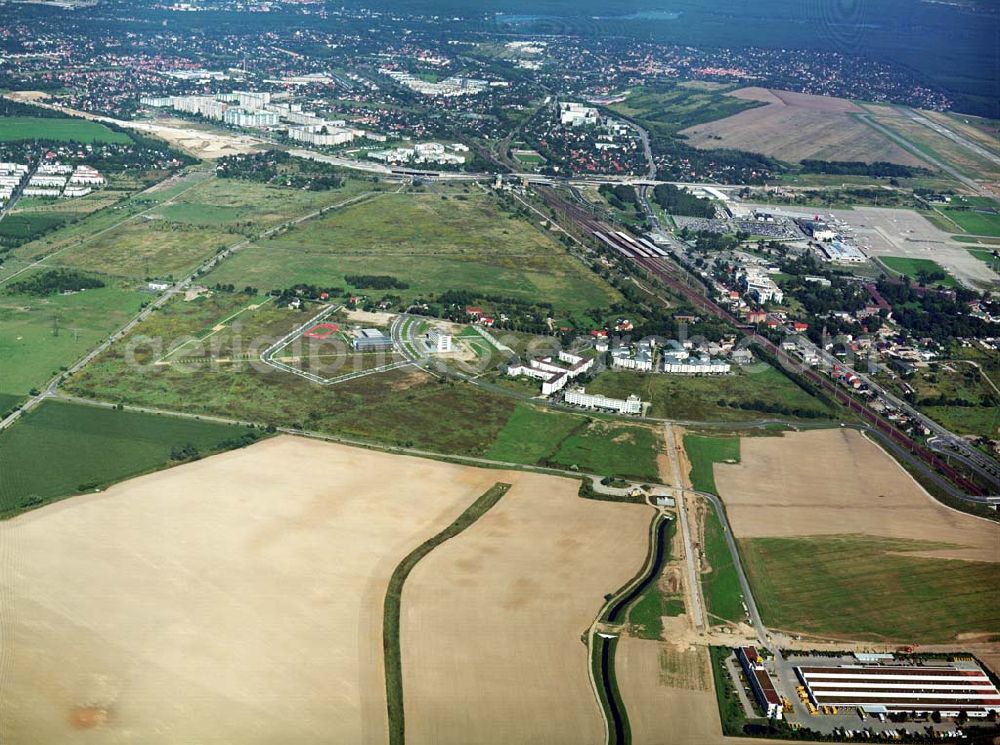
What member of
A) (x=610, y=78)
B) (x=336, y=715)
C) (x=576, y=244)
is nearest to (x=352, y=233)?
(x=576, y=244)

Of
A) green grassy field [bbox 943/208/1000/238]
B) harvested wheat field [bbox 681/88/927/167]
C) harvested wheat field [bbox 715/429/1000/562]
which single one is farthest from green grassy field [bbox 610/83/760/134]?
harvested wheat field [bbox 715/429/1000/562]

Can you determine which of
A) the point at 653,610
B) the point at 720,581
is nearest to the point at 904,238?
the point at 720,581

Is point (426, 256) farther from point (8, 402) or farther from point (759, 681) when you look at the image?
point (759, 681)

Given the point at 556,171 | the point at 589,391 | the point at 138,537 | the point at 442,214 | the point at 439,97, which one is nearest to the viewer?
the point at 138,537

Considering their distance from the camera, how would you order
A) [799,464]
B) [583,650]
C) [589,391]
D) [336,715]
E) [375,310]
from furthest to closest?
[375,310] < [589,391] < [799,464] < [583,650] < [336,715]

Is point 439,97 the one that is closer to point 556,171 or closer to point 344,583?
point 556,171

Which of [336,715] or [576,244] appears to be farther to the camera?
[576,244]
